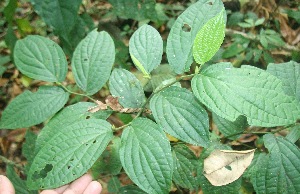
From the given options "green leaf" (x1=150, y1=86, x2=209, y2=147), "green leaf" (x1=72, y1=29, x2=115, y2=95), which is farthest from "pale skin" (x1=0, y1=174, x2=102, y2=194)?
"green leaf" (x1=150, y1=86, x2=209, y2=147)

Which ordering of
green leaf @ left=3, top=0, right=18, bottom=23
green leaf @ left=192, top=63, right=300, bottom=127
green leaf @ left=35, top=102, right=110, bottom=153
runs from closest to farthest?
green leaf @ left=192, top=63, right=300, bottom=127
green leaf @ left=35, top=102, right=110, bottom=153
green leaf @ left=3, top=0, right=18, bottom=23

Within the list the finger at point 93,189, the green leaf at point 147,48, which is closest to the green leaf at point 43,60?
the green leaf at point 147,48

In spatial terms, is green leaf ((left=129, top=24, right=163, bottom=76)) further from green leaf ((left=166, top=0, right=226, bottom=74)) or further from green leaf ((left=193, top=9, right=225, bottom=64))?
green leaf ((left=193, top=9, right=225, bottom=64))

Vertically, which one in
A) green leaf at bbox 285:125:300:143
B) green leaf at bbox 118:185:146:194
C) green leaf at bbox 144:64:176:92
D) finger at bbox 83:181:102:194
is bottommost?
green leaf at bbox 144:64:176:92

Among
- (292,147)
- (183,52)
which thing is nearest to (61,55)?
(183,52)

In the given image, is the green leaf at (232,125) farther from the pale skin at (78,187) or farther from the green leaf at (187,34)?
the pale skin at (78,187)

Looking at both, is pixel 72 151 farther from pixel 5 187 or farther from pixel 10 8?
pixel 10 8
